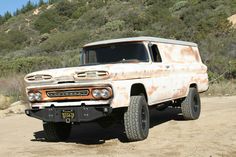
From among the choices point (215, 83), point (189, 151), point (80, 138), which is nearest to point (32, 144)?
point (80, 138)

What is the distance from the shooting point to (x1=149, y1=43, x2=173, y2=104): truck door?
9227mm

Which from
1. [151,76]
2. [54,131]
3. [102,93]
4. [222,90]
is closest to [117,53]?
[151,76]

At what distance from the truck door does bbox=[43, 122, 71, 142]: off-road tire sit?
76.5 inches

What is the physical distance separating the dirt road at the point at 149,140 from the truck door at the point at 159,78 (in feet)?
2.49

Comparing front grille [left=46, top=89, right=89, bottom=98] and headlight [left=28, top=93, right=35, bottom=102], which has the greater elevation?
front grille [left=46, top=89, right=89, bottom=98]

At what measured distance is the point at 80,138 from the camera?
389 inches

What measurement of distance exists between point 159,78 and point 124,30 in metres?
35.8

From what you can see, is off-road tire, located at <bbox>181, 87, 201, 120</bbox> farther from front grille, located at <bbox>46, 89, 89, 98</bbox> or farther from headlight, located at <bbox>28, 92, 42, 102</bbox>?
headlight, located at <bbox>28, 92, 42, 102</bbox>

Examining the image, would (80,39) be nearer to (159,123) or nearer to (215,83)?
(215,83)

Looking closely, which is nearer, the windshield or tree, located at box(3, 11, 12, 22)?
the windshield

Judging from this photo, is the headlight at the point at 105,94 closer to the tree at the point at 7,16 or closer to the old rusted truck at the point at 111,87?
the old rusted truck at the point at 111,87

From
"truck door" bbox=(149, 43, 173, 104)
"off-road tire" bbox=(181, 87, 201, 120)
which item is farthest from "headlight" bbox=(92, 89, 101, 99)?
"off-road tire" bbox=(181, 87, 201, 120)

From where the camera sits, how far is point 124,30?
147 feet

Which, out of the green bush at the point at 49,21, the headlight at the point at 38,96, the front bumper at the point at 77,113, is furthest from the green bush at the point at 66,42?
the front bumper at the point at 77,113
